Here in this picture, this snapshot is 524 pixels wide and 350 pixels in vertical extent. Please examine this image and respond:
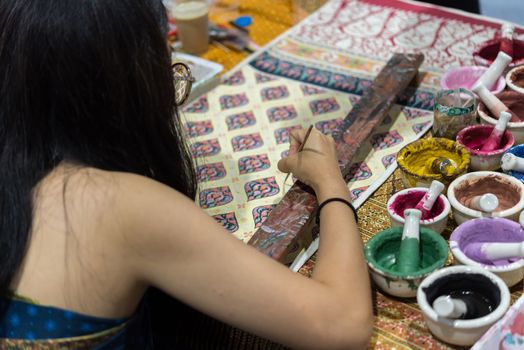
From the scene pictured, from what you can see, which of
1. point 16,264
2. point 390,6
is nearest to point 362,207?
point 16,264

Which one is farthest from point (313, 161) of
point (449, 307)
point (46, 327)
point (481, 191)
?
point (46, 327)

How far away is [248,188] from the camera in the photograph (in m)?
1.55

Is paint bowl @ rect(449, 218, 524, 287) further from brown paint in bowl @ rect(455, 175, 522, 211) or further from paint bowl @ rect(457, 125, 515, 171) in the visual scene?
paint bowl @ rect(457, 125, 515, 171)

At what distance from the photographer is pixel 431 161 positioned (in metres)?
1.32

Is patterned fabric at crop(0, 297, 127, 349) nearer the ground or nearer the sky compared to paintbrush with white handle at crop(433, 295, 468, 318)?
nearer the ground

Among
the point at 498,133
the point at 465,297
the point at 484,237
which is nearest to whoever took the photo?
the point at 465,297

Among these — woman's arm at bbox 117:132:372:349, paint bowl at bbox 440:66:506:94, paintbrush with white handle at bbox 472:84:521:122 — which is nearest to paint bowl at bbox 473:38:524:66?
paint bowl at bbox 440:66:506:94

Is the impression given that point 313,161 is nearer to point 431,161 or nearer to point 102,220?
point 431,161

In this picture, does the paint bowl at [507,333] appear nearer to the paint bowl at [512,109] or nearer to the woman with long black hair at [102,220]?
the woman with long black hair at [102,220]

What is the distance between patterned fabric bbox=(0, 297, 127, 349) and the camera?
0.95m

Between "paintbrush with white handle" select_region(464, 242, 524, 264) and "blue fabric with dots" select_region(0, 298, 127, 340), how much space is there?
593 mm

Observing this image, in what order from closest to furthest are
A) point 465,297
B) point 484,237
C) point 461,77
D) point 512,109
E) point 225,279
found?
point 225,279 < point 465,297 < point 484,237 < point 512,109 < point 461,77

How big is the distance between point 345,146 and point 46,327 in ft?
2.56

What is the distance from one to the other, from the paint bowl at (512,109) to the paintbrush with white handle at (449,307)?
0.47 m
